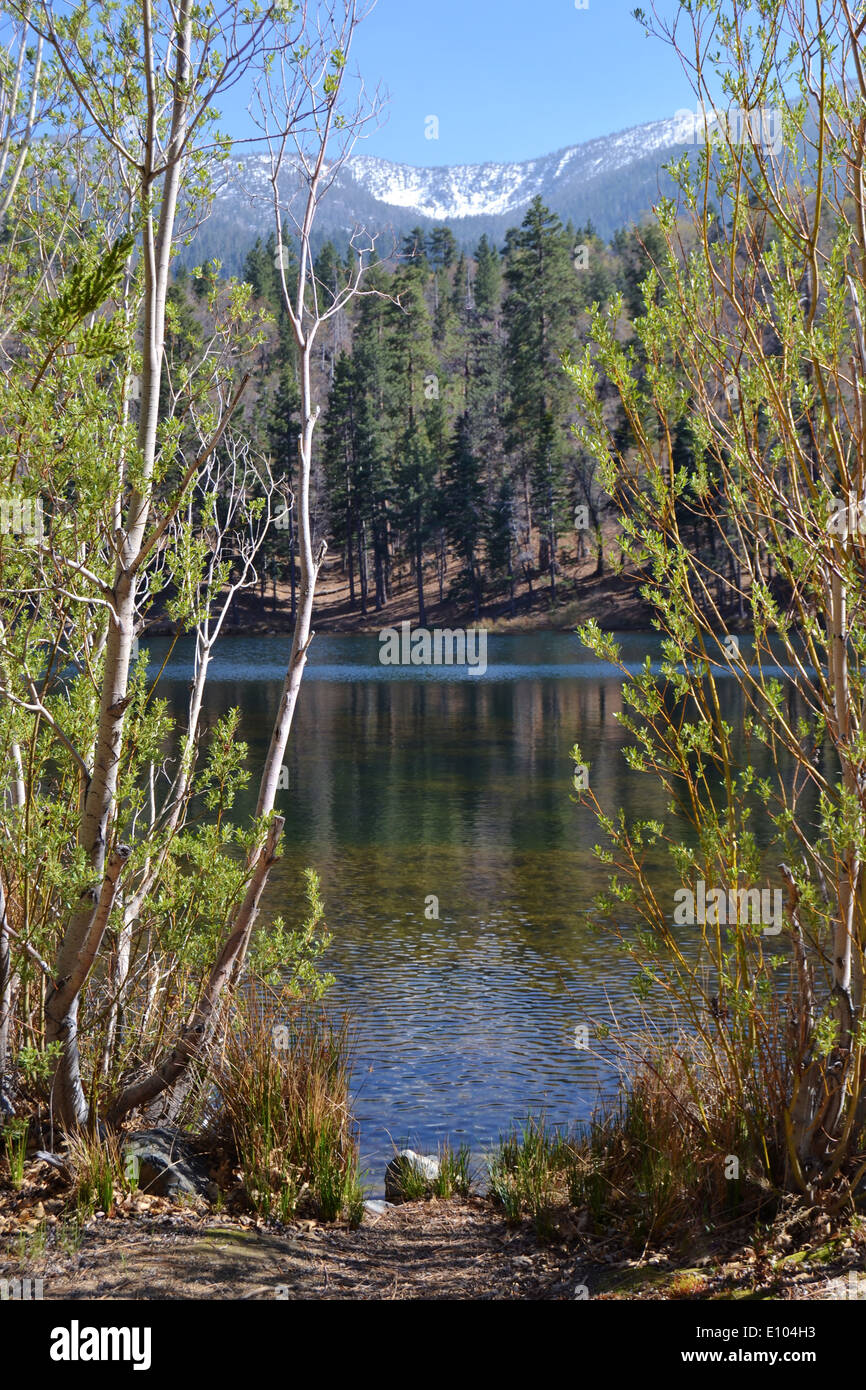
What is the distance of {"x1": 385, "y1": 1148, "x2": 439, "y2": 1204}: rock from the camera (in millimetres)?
5809

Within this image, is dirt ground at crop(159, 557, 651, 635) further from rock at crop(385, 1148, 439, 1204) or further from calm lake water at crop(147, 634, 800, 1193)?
rock at crop(385, 1148, 439, 1204)

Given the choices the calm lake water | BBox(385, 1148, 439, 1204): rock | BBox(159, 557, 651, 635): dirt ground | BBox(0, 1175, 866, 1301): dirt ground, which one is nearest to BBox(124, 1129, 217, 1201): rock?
BBox(0, 1175, 866, 1301): dirt ground

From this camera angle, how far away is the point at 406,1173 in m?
5.90

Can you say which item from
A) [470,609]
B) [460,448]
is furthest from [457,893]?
[460,448]

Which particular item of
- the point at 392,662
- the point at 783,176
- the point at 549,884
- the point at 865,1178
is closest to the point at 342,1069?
the point at 865,1178

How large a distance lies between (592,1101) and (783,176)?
544 centimetres

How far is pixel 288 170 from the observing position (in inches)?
240

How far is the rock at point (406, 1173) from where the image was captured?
581 centimetres

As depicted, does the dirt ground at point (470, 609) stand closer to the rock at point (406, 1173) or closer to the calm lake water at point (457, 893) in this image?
the calm lake water at point (457, 893)

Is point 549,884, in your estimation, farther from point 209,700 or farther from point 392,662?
point 392,662

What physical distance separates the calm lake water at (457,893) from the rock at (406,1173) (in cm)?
20

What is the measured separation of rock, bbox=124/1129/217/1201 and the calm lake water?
1.35m

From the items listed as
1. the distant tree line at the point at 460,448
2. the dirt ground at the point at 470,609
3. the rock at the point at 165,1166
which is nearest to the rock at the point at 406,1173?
the rock at the point at 165,1166

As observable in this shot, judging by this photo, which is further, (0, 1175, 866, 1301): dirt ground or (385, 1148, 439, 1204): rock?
(385, 1148, 439, 1204): rock
